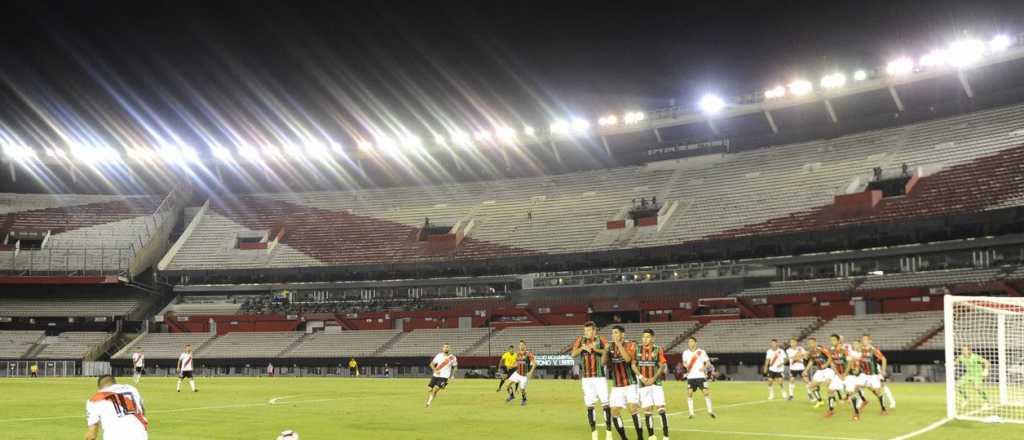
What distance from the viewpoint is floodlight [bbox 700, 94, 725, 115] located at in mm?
68688

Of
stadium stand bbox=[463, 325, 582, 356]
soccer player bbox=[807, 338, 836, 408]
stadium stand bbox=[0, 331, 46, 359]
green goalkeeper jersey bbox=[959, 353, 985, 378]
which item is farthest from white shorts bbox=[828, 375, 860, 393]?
stadium stand bbox=[0, 331, 46, 359]

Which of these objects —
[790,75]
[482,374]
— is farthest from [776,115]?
[482,374]

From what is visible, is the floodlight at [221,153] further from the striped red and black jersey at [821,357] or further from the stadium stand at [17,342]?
the striped red and black jersey at [821,357]

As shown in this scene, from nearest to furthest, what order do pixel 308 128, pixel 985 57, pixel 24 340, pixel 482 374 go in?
pixel 985 57 → pixel 482 374 → pixel 24 340 → pixel 308 128

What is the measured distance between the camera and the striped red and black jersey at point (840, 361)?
24719mm

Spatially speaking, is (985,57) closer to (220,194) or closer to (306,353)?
(306,353)

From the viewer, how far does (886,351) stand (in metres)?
48.9

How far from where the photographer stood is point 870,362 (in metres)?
24.6

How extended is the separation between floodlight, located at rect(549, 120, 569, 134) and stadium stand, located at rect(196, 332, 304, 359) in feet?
91.9

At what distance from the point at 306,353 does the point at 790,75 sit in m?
44.0

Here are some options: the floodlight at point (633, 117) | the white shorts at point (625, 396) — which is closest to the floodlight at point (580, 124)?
the floodlight at point (633, 117)

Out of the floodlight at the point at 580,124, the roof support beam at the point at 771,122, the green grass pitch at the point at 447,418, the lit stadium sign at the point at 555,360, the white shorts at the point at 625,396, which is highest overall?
the floodlight at the point at 580,124

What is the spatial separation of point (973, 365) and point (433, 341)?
47.7m

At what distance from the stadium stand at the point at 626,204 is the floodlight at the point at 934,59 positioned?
598 cm
